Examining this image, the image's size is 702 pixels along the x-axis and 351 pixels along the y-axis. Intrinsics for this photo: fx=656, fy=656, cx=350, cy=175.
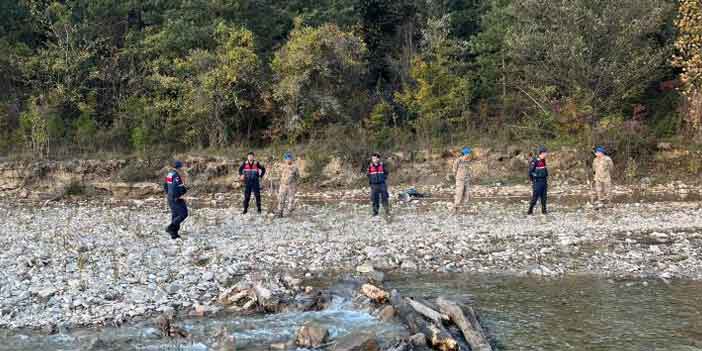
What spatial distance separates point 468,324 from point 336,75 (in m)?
24.6

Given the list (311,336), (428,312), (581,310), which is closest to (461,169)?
(581,310)

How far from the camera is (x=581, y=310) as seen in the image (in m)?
10.0

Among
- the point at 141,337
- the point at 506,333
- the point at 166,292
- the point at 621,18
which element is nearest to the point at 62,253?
the point at 166,292

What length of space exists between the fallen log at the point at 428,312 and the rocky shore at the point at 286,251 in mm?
2662

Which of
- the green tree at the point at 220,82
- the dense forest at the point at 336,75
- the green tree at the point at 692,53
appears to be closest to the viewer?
the green tree at the point at 692,53

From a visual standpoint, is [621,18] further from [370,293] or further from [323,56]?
[370,293]

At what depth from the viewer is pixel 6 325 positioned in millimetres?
9586

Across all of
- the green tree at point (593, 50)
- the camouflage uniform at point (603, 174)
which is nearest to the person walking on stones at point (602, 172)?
the camouflage uniform at point (603, 174)

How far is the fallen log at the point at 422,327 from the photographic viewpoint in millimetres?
8172

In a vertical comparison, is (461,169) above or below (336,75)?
below

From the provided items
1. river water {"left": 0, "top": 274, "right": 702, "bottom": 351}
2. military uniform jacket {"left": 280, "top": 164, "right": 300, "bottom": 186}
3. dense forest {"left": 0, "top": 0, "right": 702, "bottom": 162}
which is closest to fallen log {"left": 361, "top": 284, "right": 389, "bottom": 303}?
river water {"left": 0, "top": 274, "right": 702, "bottom": 351}

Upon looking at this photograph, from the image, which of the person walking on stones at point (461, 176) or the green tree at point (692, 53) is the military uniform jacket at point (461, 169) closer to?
the person walking on stones at point (461, 176)

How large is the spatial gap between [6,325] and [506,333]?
7.21m

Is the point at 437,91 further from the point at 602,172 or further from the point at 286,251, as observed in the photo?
the point at 286,251
